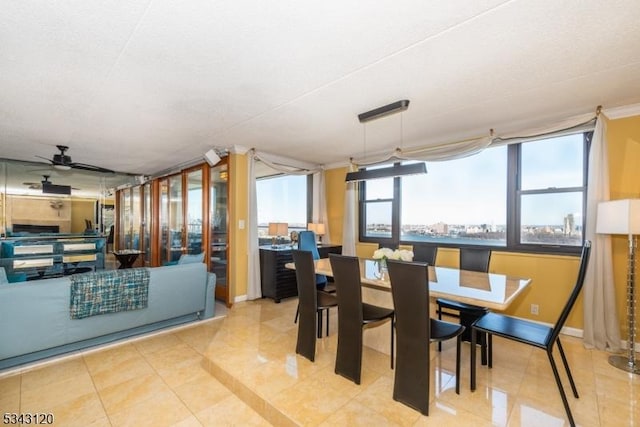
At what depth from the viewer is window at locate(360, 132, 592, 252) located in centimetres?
328

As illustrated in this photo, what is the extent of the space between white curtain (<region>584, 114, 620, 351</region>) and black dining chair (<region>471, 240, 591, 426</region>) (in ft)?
3.65

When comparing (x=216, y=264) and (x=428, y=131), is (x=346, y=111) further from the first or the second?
(x=216, y=264)

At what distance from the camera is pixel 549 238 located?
11.1 feet

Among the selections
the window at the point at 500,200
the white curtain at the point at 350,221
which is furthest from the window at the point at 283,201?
the window at the point at 500,200

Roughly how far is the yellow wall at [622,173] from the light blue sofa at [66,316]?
177 inches

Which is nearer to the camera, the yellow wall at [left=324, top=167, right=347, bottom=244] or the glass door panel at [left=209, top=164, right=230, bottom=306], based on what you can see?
the glass door panel at [left=209, top=164, right=230, bottom=306]

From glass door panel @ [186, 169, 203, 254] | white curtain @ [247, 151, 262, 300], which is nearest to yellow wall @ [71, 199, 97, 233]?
glass door panel @ [186, 169, 203, 254]

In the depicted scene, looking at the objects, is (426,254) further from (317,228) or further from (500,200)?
(317,228)

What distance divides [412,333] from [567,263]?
98.3 inches

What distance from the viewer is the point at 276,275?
438 centimetres

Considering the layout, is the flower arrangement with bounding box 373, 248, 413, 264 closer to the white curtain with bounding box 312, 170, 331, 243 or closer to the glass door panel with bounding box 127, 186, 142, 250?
the white curtain with bounding box 312, 170, 331, 243

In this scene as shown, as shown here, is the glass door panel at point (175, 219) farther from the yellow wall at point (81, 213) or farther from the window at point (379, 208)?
the window at point (379, 208)

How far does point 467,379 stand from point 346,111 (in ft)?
8.64

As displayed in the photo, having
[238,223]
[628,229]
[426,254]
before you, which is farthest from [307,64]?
[628,229]
